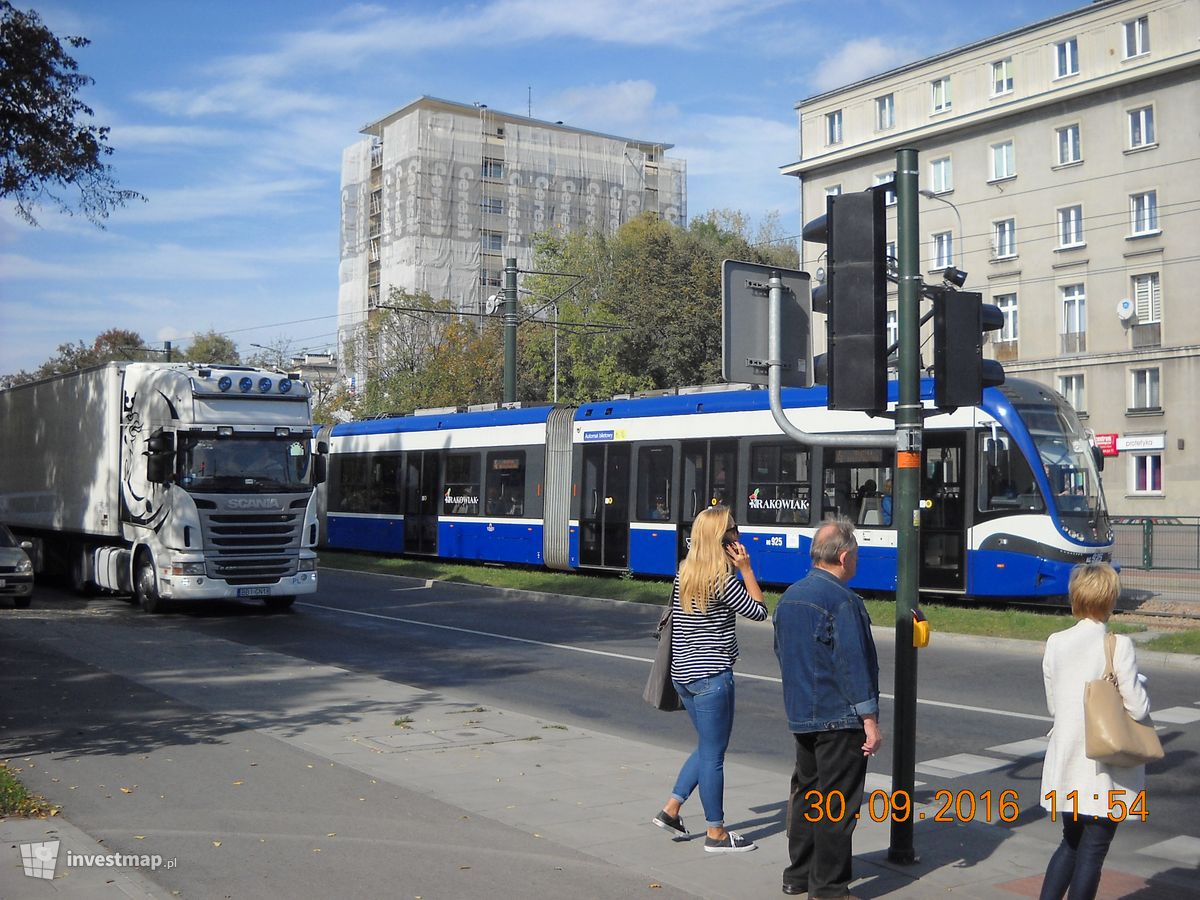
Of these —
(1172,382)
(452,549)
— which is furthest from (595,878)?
(1172,382)

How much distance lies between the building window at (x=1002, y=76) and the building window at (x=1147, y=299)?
357 inches

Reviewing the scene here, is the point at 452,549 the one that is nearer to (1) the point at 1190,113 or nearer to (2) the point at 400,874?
(2) the point at 400,874

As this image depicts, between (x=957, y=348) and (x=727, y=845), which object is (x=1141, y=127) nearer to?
(x=957, y=348)

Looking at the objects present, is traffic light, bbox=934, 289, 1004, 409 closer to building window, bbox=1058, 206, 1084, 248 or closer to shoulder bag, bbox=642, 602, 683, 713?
shoulder bag, bbox=642, 602, 683, 713

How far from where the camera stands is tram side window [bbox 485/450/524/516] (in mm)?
27125

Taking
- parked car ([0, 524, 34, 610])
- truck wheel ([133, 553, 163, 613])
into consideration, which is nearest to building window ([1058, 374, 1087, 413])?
truck wheel ([133, 553, 163, 613])

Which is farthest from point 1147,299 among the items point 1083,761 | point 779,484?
point 1083,761

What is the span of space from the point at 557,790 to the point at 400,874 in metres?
1.89

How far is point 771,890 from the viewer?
5.88m

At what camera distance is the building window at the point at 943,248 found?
4831 centimetres

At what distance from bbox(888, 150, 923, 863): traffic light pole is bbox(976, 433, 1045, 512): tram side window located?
12040 millimetres

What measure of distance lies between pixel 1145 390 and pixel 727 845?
40.8m

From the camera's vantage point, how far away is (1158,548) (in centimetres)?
2606

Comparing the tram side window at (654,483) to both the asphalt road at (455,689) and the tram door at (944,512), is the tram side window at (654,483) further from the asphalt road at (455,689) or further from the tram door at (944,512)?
the tram door at (944,512)
